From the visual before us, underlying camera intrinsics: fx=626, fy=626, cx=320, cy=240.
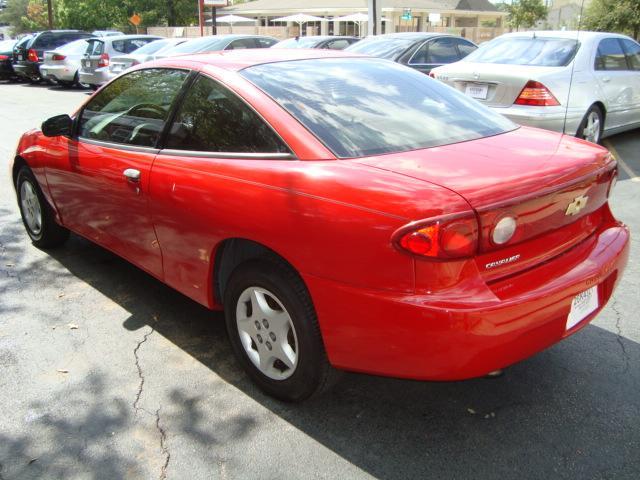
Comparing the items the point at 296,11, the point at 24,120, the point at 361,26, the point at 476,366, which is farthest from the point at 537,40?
the point at 296,11

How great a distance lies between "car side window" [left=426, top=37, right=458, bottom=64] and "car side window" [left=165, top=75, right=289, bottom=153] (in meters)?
8.65

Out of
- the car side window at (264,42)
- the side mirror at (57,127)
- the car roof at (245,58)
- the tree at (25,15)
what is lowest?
the side mirror at (57,127)

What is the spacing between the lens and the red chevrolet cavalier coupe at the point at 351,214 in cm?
229

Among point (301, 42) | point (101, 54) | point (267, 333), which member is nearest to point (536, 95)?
point (267, 333)

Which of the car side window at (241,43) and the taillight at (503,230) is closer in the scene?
the taillight at (503,230)

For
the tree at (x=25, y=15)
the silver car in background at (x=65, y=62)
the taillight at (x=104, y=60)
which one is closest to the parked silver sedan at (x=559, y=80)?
the taillight at (x=104, y=60)

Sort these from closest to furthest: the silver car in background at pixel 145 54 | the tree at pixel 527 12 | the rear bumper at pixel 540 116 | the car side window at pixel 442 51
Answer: the rear bumper at pixel 540 116 → the car side window at pixel 442 51 → the silver car in background at pixel 145 54 → the tree at pixel 527 12

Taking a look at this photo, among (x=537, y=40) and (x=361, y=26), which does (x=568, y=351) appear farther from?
(x=361, y=26)

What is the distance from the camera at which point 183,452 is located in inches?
104

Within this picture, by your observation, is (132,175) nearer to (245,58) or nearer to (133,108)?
(133,108)

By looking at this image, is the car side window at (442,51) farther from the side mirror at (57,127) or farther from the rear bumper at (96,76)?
the rear bumper at (96,76)

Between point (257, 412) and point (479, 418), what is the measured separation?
3.32 feet

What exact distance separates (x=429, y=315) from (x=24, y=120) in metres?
12.6

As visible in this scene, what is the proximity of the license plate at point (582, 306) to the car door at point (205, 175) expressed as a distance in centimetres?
134
